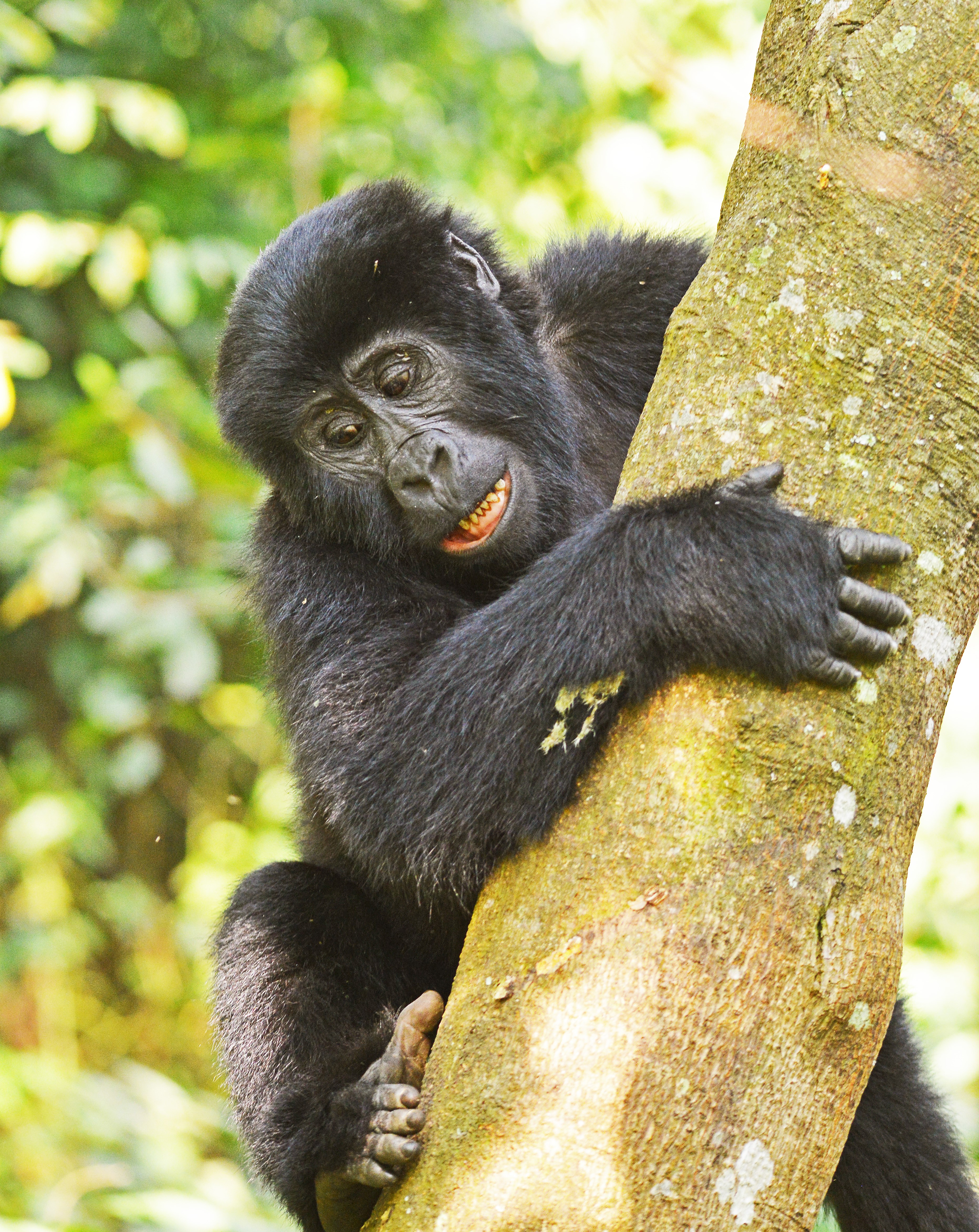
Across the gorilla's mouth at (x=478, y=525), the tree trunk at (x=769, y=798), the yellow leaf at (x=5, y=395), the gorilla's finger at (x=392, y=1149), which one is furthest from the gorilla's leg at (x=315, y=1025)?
the yellow leaf at (x=5, y=395)

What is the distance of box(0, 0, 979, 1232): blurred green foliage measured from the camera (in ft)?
16.9

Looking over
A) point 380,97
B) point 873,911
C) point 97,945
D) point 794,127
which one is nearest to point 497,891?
point 873,911

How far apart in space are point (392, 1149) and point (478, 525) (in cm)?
165

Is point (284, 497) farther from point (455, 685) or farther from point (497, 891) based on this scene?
point (497, 891)

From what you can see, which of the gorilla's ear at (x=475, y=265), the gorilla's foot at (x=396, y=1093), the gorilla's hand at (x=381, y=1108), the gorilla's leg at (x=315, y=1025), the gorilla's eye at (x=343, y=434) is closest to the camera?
the gorilla's foot at (x=396, y=1093)

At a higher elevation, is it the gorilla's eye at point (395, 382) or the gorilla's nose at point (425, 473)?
the gorilla's eye at point (395, 382)

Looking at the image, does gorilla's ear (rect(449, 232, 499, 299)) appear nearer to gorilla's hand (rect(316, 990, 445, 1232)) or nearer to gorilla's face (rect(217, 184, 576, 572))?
gorilla's face (rect(217, 184, 576, 572))

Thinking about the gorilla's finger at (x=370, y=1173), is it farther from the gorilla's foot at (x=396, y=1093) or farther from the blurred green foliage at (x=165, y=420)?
the blurred green foliage at (x=165, y=420)

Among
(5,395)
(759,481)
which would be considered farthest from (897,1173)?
(5,395)

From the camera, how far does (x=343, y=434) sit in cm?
338

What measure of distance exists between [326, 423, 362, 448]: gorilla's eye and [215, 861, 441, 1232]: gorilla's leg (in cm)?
113

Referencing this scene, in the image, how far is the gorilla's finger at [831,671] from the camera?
6.20 ft

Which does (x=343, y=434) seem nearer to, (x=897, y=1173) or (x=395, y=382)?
(x=395, y=382)

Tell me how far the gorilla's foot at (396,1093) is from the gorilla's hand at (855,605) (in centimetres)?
98
